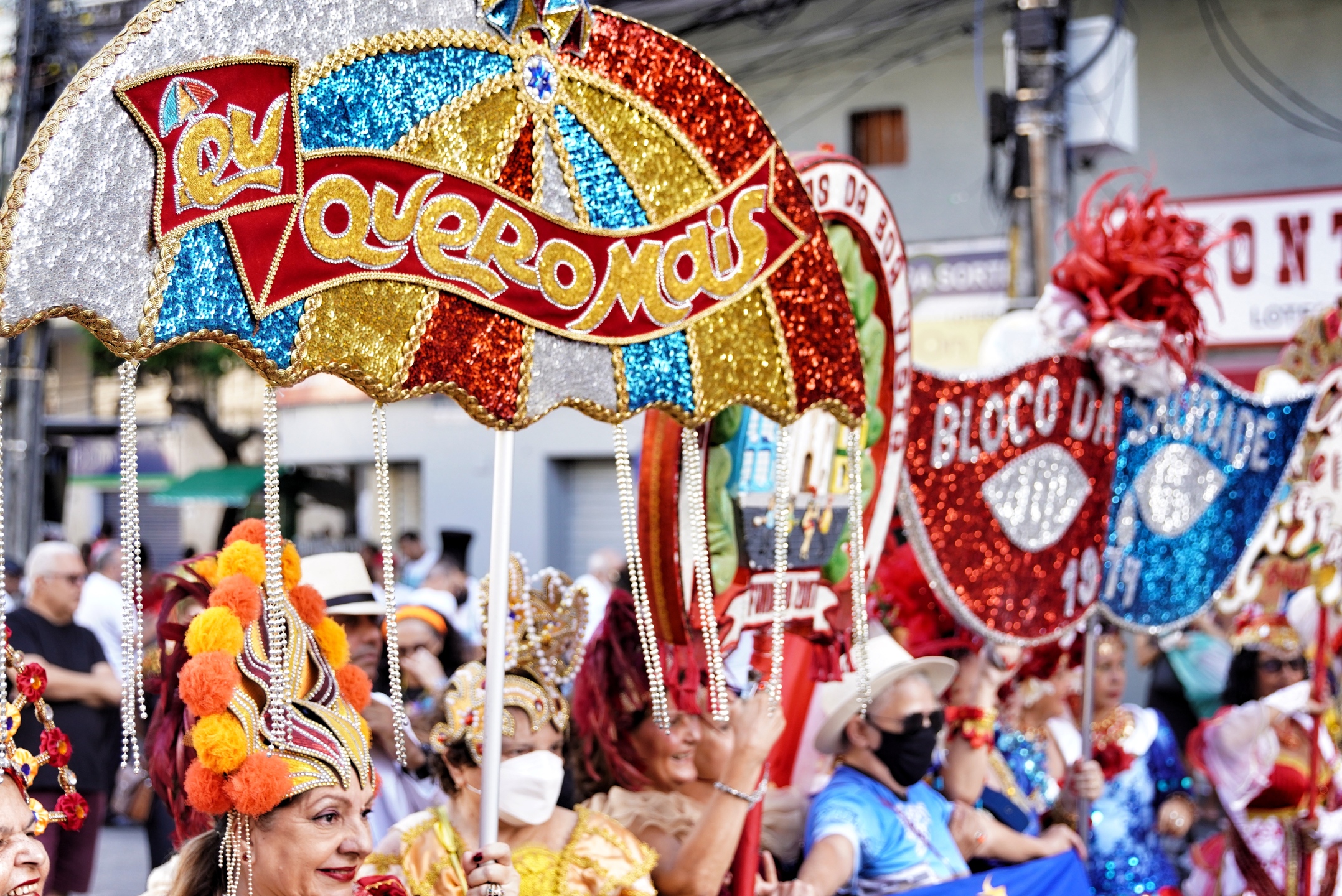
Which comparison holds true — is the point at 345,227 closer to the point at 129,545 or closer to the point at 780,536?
the point at 129,545

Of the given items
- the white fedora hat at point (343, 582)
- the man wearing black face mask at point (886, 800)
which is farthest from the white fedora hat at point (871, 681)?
the white fedora hat at point (343, 582)

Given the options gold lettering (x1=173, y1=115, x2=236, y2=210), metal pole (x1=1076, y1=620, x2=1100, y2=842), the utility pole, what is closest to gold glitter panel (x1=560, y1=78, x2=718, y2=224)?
gold lettering (x1=173, y1=115, x2=236, y2=210)

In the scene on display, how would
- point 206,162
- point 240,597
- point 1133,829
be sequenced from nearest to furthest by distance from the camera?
point 206,162
point 240,597
point 1133,829

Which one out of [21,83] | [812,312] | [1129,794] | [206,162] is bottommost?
[1129,794]

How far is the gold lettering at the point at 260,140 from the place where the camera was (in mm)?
1930

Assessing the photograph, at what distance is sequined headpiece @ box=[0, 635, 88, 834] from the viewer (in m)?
2.15

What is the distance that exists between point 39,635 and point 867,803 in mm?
3129

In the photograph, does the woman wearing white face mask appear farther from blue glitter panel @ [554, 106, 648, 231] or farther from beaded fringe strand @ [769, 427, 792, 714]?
blue glitter panel @ [554, 106, 648, 231]

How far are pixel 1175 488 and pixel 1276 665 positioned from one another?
4.91ft

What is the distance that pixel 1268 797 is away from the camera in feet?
17.1

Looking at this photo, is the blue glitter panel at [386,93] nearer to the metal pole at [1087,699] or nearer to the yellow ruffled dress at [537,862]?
the yellow ruffled dress at [537,862]

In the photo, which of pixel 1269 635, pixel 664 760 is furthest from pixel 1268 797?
pixel 664 760

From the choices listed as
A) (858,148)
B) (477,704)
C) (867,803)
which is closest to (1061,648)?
(867,803)

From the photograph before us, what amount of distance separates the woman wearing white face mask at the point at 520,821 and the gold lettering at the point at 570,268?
1073 millimetres
